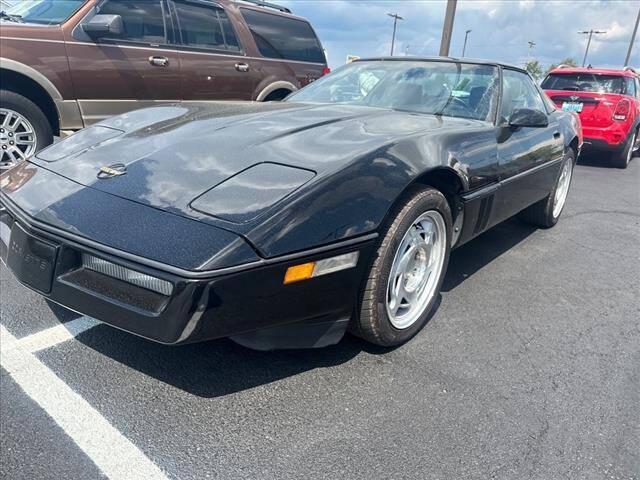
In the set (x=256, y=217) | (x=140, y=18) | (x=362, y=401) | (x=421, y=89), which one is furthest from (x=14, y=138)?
(x=362, y=401)

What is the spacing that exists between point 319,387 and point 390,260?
2.00 ft

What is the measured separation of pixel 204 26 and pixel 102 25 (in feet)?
4.52

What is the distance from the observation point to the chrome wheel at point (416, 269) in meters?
2.30

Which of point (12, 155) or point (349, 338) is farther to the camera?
point (12, 155)

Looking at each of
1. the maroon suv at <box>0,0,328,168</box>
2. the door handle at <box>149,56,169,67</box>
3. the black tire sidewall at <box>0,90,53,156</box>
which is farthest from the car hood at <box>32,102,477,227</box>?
the door handle at <box>149,56,169,67</box>

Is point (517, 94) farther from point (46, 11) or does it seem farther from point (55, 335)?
point (46, 11)

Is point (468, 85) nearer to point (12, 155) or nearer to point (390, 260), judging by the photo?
point (390, 260)

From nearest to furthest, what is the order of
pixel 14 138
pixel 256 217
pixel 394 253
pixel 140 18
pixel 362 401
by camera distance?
pixel 256 217, pixel 362 401, pixel 394 253, pixel 14 138, pixel 140 18

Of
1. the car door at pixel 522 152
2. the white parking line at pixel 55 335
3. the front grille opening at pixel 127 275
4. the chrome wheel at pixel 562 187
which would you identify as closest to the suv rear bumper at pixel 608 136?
the chrome wheel at pixel 562 187

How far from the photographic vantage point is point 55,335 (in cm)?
233

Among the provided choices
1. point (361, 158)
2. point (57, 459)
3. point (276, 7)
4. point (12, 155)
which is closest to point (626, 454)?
point (361, 158)

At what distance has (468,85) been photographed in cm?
321

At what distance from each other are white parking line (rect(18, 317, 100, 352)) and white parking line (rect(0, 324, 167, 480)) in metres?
0.02

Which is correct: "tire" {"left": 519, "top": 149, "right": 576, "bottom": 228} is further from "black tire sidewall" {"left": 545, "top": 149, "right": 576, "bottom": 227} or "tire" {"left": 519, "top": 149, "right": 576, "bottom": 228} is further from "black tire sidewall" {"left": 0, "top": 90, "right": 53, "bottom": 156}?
"black tire sidewall" {"left": 0, "top": 90, "right": 53, "bottom": 156}
